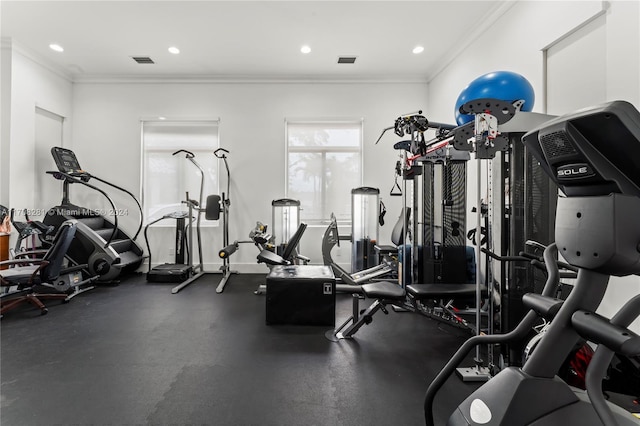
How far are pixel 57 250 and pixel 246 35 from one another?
3.62m

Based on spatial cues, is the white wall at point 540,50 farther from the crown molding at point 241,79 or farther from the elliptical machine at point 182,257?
the elliptical machine at point 182,257

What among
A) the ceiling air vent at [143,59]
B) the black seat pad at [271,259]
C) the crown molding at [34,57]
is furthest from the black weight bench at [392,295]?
the crown molding at [34,57]

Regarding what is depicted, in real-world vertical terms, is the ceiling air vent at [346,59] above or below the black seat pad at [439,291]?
above

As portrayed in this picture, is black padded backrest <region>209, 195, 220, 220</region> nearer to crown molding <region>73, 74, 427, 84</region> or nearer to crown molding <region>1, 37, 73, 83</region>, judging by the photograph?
crown molding <region>73, 74, 427, 84</region>

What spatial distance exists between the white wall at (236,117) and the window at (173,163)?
0.18 meters

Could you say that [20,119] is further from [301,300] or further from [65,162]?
[301,300]

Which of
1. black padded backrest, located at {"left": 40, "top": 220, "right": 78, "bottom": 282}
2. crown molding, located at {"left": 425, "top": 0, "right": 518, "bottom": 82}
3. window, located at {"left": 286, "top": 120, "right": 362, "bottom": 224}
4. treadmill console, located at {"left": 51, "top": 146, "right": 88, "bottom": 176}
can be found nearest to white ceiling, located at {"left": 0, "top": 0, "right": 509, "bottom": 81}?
crown molding, located at {"left": 425, "top": 0, "right": 518, "bottom": 82}

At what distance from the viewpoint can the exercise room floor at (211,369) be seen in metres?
1.65

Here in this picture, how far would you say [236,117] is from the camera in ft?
17.0

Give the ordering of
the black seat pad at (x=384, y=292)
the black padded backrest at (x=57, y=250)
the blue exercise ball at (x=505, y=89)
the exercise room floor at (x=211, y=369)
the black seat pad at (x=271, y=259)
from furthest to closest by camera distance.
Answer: the black seat pad at (x=271, y=259) < the black padded backrest at (x=57, y=250) < the black seat pad at (x=384, y=292) < the blue exercise ball at (x=505, y=89) < the exercise room floor at (x=211, y=369)

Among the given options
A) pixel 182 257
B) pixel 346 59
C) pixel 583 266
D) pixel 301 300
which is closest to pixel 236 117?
pixel 346 59

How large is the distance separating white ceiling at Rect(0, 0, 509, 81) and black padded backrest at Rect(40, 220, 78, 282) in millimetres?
2716

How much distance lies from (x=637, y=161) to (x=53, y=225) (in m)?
5.76

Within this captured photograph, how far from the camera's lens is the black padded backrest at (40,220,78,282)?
10.2 ft
